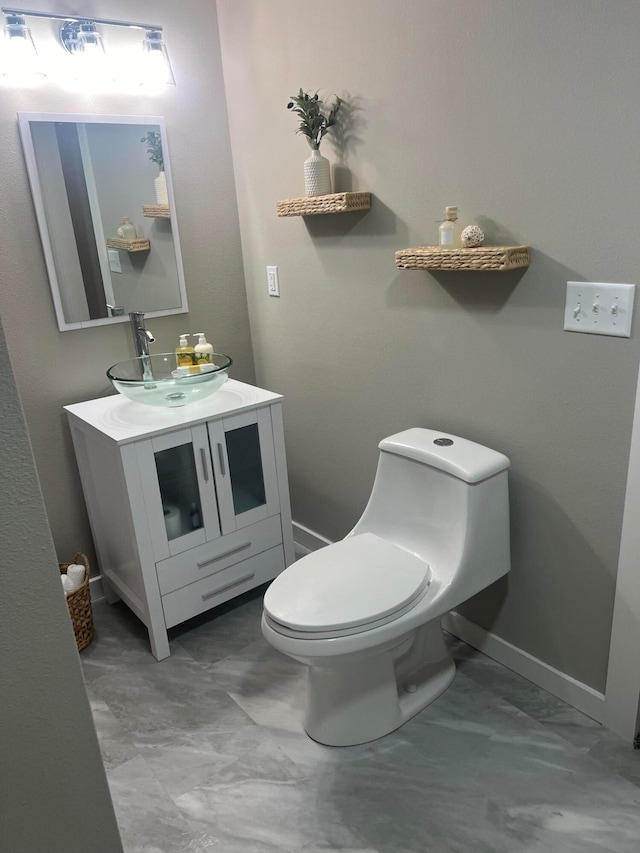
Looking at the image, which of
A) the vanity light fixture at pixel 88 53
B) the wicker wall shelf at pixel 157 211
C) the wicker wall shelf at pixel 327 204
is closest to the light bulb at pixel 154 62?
the vanity light fixture at pixel 88 53

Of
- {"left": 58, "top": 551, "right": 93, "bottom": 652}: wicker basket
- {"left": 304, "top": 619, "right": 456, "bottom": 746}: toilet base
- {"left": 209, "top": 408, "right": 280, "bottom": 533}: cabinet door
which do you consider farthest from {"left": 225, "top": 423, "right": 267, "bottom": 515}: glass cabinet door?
{"left": 304, "top": 619, "right": 456, "bottom": 746}: toilet base

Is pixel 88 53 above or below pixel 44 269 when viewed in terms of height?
above

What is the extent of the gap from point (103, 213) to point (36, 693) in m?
1.92

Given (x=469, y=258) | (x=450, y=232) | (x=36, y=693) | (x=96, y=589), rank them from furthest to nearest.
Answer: (x=96, y=589), (x=450, y=232), (x=469, y=258), (x=36, y=693)

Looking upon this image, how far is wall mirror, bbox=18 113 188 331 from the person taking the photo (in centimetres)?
212

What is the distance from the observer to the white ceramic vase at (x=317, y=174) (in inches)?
79.6

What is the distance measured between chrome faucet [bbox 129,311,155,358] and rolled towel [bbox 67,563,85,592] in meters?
0.78

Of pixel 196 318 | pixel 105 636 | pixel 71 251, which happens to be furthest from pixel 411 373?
pixel 105 636

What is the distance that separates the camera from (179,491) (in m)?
2.08

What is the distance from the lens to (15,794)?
0.71m

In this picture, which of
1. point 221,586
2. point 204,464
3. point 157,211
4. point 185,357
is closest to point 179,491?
point 204,464

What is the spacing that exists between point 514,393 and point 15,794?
1423 millimetres

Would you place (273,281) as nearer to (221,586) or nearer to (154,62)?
(154,62)

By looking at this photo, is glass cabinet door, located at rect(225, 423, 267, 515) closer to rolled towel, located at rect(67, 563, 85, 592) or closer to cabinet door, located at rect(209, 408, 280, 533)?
cabinet door, located at rect(209, 408, 280, 533)
